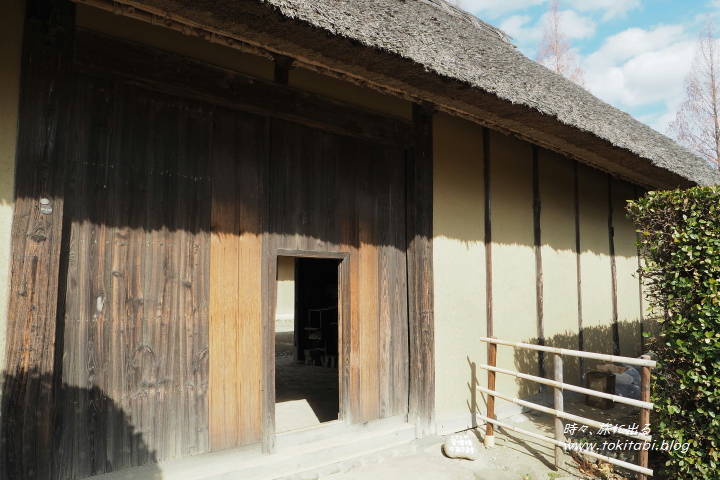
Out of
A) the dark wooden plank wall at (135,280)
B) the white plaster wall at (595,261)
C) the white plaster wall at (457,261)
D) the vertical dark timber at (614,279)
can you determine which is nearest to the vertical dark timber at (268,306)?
the dark wooden plank wall at (135,280)

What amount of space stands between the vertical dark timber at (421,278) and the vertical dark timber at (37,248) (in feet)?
8.95

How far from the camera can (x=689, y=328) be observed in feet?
10.2

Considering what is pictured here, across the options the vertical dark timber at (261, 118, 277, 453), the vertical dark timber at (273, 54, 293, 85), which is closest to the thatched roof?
the vertical dark timber at (273, 54, 293, 85)

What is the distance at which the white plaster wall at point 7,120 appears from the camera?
2.37 m

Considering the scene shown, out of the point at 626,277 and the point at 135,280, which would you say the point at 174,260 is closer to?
the point at 135,280

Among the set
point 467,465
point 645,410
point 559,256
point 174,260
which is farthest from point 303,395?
point 645,410

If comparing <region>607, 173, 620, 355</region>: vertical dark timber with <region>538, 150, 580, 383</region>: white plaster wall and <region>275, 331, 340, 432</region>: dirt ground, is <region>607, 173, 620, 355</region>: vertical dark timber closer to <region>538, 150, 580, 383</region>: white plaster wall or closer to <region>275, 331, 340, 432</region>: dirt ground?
<region>538, 150, 580, 383</region>: white plaster wall

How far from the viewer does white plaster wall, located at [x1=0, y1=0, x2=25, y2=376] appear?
237 centimetres

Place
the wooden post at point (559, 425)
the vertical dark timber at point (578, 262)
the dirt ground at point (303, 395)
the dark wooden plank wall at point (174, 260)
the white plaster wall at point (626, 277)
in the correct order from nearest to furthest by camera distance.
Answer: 1. the dark wooden plank wall at point (174, 260)
2. the wooden post at point (559, 425)
3. the dirt ground at point (303, 395)
4. the vertical dark timber at point (578, 262)
5. the white plaster wall at point (626, 277)

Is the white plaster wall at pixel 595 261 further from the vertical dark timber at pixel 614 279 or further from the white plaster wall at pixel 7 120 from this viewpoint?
the white plaster wall at pixel 7 120

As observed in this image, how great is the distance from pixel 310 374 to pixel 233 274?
15.0 ft

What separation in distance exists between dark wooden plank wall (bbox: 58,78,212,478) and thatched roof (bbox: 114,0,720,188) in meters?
0.76

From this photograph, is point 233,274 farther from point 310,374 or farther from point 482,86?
point 310,374

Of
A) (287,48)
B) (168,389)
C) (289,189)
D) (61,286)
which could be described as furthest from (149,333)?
(287,48)
